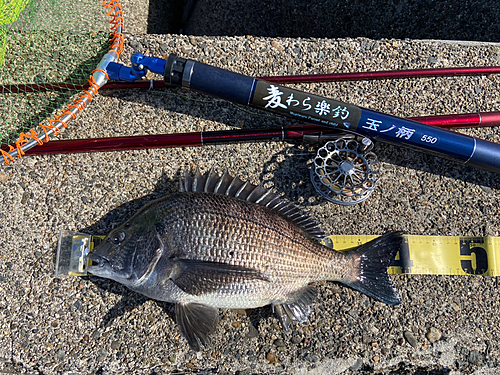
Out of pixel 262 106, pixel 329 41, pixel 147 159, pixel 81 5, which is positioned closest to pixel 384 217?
pixel 262 106

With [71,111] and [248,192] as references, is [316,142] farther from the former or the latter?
[71,111]

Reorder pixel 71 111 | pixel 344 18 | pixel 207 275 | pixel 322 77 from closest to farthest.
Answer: pixel 207 275, pixel 71 111, pixel 322 77, pixel 344 18

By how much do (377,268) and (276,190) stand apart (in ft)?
2.63

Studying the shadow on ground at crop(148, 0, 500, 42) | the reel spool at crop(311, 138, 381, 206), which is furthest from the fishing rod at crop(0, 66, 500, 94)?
the shadow on ground at crop(148, 0, 500, 42)

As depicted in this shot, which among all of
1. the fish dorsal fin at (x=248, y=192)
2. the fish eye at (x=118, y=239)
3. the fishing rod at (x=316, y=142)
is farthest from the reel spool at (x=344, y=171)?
the fish eye at (x=118, y=239)

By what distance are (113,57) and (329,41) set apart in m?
1.53

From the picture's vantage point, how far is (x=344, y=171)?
6.62ft

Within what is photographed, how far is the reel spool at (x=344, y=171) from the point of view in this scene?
2064mm

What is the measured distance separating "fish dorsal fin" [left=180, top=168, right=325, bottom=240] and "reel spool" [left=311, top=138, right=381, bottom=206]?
0.25 m

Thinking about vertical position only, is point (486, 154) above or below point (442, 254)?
above

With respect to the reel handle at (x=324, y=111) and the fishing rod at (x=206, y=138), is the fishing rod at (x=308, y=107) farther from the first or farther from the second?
the fishing rod at (x=206, y=138)

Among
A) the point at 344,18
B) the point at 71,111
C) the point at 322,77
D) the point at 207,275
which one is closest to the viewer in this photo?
the point at 207,275

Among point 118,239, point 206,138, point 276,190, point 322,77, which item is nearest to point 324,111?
point 322,77

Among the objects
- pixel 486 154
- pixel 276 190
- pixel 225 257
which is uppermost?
pixel 486 154
